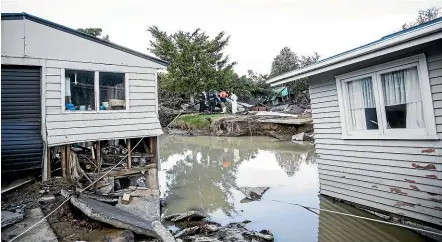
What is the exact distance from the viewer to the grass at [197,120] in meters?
22.2

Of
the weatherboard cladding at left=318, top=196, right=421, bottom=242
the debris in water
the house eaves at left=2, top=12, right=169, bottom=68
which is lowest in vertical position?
the weatherboard cladding at left=318, top=196, right=421, bottom=242

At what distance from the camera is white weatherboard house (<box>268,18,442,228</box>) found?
174 inches

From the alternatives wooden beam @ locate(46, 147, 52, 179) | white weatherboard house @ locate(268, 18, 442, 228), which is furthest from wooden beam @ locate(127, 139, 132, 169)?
white weatherboard house @ locate(268, 18, 442, 228)

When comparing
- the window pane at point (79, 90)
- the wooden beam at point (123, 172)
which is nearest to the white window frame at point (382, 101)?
the wooden beam at point (123, 172)

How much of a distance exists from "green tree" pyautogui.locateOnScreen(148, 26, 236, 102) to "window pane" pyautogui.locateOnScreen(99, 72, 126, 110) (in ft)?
60.6

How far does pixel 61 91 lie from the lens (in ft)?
22.1

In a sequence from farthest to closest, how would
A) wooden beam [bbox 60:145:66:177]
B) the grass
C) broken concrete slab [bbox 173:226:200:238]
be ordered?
the grass → wooden beam [bbox 60:145:66:177] → broken concrete slab [bbox 173:226:200:238]

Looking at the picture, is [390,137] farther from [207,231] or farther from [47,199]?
[47,199]

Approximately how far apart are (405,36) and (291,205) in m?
4.18

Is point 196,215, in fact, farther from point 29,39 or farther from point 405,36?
point 29,39

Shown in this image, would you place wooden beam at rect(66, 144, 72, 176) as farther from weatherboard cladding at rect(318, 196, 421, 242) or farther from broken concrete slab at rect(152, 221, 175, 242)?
weatherboard cladding at rect(318, 196, 421, 242)

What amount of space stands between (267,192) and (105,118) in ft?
15.8

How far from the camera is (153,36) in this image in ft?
95.4

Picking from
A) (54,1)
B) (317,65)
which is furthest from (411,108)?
(54,1)
